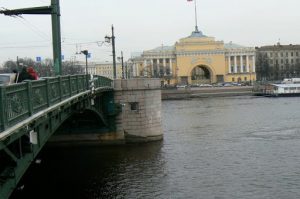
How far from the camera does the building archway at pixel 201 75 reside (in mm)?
142000

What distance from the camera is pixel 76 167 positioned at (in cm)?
2456

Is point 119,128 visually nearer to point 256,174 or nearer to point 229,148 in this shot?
point 229,148

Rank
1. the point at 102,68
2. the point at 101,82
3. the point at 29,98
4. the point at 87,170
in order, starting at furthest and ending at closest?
the point at 102,68, the point at 101,82, the point at 87,170, the point at 29,98

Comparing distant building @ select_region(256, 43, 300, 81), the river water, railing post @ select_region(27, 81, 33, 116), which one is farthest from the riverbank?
railing post @ select_region(27, 81, 33, 116)

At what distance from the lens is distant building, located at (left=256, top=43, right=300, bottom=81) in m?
153

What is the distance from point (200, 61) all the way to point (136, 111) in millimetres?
108796

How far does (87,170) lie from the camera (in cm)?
2372

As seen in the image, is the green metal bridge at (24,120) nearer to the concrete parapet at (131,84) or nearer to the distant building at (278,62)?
the concrete parapet at (131,84)

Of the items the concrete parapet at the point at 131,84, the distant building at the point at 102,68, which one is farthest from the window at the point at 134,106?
the distant building at the point at 102,68

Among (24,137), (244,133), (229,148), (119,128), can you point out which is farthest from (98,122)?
(24,137)

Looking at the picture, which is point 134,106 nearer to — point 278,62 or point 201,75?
point 201,75

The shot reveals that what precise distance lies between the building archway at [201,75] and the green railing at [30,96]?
410ft

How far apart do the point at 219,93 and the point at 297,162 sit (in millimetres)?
79258

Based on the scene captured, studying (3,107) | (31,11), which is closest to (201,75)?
(31,11)
